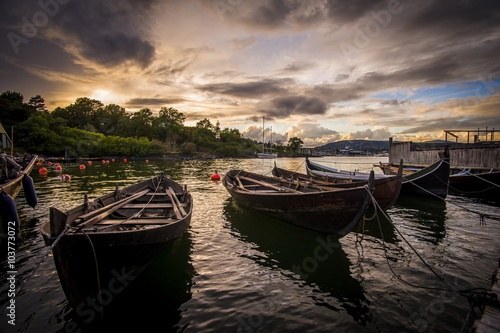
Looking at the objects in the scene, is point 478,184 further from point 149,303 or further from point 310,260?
point 149,303

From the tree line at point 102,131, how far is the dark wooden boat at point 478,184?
2697 inches

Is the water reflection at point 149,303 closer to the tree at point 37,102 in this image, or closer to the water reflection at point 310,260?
the water reflection at point 310,260

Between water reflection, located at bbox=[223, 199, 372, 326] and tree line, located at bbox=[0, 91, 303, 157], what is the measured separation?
6188cm

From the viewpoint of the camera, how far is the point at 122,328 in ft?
12.3

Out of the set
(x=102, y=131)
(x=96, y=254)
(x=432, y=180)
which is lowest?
(x=96, y=254)

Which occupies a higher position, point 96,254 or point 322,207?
point 322,207

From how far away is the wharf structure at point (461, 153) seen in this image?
15992 millimetres

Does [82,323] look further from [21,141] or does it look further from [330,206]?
[21,141]

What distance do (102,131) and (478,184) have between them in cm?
11146

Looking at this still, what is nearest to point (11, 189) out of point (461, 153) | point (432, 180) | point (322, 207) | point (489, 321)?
point (322, 207)

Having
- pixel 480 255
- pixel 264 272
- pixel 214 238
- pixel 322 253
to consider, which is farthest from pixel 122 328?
pixel 480 255

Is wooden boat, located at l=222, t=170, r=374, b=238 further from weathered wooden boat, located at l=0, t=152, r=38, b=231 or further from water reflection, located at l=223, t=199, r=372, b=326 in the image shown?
weathered wooden boat, located at l=0, t=152, r=38, b=231

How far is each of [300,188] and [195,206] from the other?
5699 mm

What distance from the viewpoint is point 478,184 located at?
14.8 metres
